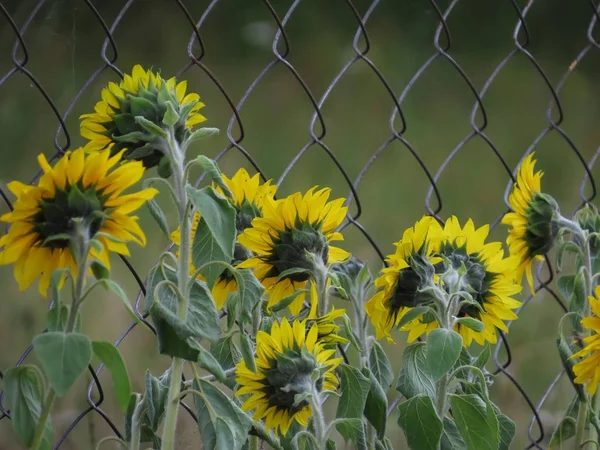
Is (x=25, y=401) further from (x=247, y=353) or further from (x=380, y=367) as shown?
(x=380, y=367)

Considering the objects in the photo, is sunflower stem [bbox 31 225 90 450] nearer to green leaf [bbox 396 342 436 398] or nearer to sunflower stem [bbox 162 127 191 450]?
sunflower stem [bbox 162 127 191 450]

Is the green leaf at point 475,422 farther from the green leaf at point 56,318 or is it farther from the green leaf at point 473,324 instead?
the green leaf at point 56,318

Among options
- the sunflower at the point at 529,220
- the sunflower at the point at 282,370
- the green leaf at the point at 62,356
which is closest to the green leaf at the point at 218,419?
the sunflower at the point at 282,370

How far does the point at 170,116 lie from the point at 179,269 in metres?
0.11

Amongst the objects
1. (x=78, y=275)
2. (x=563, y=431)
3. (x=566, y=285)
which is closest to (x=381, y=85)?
(x=566, y=285)

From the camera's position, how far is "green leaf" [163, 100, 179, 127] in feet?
1.76

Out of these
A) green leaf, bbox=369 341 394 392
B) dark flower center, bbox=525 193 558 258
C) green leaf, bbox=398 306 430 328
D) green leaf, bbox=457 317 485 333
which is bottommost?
green leaf, bbox=369 341 394 392

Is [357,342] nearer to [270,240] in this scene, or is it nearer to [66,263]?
[270,240]

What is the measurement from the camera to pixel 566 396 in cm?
127

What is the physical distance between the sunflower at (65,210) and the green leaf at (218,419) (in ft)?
0.42

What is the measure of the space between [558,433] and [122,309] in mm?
556

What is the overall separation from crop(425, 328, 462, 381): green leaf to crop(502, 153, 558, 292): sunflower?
0.21 m

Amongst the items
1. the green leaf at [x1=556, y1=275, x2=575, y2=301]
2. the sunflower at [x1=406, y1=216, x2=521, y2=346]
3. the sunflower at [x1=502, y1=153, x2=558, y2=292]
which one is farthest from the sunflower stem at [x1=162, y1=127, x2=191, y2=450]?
the green leaf at [x1=556, y1=275, x2=575, y2=301]

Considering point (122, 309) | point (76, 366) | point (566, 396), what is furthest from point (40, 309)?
point (566, 396)
